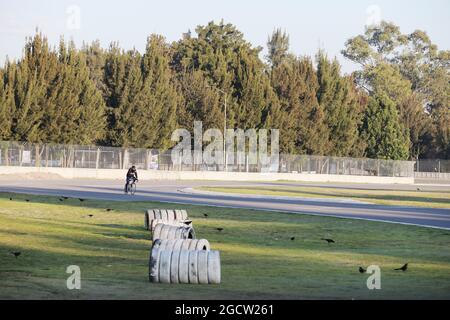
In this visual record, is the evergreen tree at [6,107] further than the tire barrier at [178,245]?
Yes

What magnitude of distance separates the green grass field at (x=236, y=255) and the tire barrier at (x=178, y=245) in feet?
2.27

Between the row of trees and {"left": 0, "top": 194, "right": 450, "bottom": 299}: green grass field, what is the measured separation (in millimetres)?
49289

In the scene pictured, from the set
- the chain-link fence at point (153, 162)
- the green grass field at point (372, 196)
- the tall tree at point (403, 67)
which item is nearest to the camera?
the green grass field at point (372, 196)

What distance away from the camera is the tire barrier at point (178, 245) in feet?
55.2

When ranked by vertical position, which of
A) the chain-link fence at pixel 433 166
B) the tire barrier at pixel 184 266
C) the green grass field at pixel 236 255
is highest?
the chain-link fence at pixel 433 166

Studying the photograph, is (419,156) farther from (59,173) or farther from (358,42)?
(59,173)

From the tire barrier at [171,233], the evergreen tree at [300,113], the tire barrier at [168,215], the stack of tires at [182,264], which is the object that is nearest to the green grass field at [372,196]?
the tire barrier at [168,215]

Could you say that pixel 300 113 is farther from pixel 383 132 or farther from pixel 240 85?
pixel 383 132

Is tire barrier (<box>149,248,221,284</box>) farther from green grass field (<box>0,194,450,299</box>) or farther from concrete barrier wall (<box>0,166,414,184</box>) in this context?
concrete barrier wall (<box>0,166,414,184</box>)

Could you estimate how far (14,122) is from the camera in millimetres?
83625

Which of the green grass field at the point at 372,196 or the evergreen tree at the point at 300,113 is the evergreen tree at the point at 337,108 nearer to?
the evergreen tree at the point at 300,113

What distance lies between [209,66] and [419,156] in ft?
118

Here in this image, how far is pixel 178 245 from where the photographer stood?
1725 cm

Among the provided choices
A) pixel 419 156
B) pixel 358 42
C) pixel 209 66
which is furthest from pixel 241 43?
pixel 358 42
